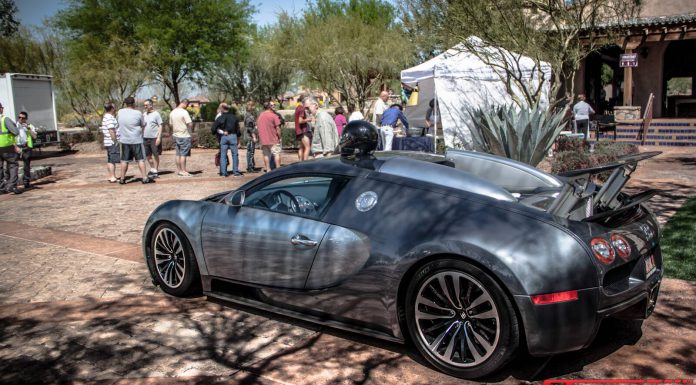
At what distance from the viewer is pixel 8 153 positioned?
12.0 metres

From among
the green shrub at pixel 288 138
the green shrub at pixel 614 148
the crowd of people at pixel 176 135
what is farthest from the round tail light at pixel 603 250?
the green shrub at pixel 288 138

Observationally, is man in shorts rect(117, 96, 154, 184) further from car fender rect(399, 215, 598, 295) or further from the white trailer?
the white trailer

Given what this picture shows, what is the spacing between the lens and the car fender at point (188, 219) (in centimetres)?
507

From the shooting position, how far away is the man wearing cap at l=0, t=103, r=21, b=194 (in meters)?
11.8

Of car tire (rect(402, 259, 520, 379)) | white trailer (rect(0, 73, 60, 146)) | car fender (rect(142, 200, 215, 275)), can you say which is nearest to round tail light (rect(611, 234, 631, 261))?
car tire (rect(402, 259, 520, 379))

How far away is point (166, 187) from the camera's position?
484 inches

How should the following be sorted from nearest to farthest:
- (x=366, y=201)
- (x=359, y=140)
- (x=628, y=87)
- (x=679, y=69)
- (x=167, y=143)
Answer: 1. (x=366, y=201)
2. (x=359, y=140)
3. (x=628, y=87)
4. (x=167, y=143)
5. (x=679, y=69)

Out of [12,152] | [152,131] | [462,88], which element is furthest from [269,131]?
[462,88]

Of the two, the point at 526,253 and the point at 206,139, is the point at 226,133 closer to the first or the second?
the point at 206,139

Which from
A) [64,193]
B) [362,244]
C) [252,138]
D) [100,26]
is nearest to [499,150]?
[252,138]

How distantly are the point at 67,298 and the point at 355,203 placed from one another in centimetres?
292

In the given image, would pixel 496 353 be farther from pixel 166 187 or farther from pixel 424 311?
pixel 166 187

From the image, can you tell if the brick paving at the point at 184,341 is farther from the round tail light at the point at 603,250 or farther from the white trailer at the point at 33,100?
the white trailer at the point at 33,100

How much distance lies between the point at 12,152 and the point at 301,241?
9.79 m
